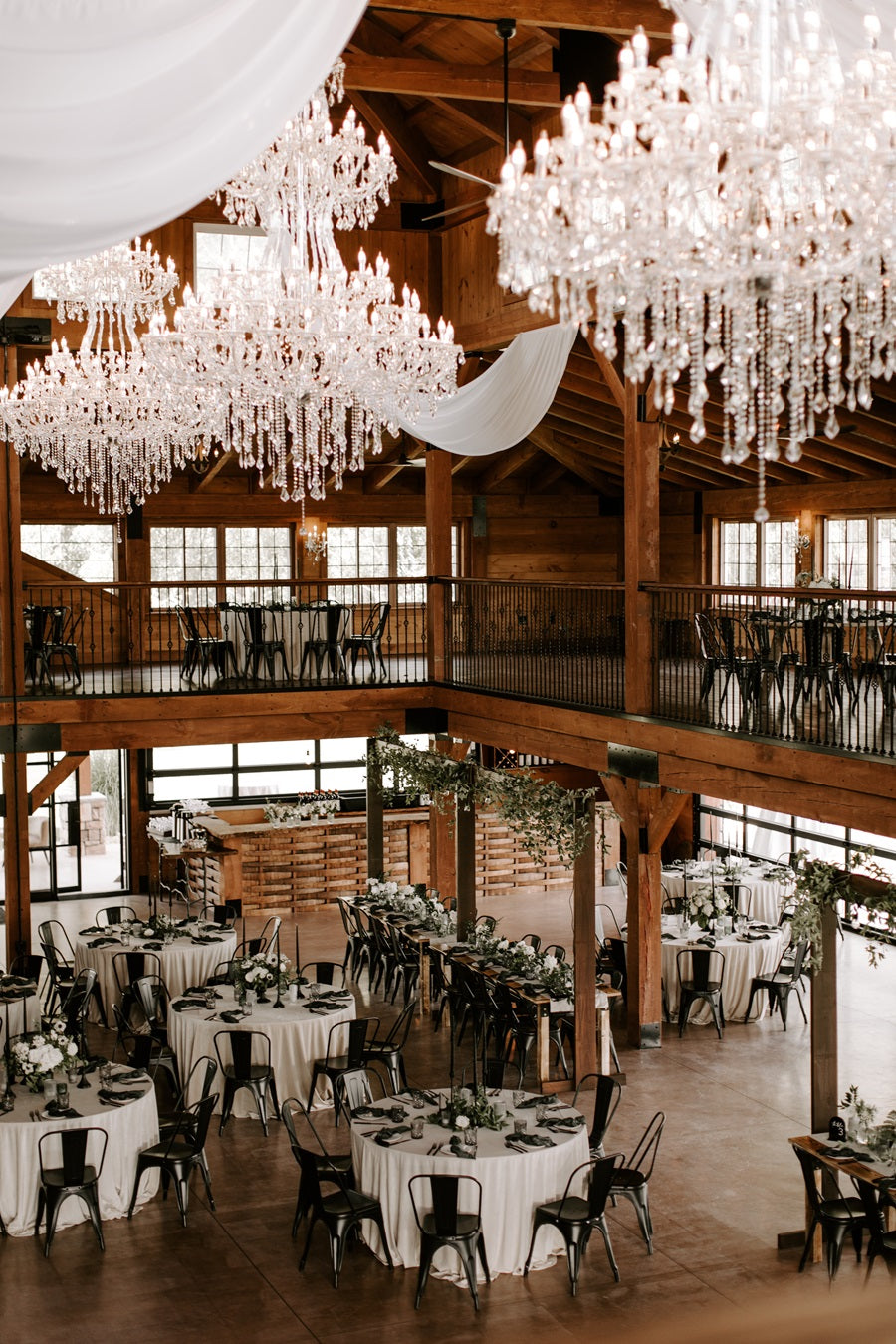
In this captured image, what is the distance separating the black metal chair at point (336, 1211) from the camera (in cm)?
870

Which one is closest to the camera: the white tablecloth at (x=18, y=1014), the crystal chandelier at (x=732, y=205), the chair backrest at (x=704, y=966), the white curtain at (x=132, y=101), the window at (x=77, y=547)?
the white curtain at (x=132, y=101)

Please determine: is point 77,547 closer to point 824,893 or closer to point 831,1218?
point 824,893

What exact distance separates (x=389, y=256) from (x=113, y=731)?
231 inches

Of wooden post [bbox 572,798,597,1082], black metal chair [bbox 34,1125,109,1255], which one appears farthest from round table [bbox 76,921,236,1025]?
black metal chair [bbox 34,1125,109,1255]

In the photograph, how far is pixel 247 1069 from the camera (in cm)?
1133

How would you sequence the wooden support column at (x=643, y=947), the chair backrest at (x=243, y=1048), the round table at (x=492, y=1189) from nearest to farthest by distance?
the round table at (x=492, y=1189)
the chair backrest at (x=243, y=1048)
the wooden support column at (x=643, y=947)

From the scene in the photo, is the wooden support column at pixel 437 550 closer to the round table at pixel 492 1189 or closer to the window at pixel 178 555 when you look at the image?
the window at pixel 178 555

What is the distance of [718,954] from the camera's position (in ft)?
46.6

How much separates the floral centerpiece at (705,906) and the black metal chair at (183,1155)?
6.61 m

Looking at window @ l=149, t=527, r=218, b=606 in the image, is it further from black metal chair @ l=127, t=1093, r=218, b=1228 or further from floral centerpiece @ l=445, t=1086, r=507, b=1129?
floral centerpiece @ l=445, t=1086, r=507, b=1129

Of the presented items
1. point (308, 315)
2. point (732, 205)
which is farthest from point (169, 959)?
point (732, 205)

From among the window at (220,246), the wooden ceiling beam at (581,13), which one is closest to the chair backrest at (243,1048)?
the wooden ceiling beam at (581,13)

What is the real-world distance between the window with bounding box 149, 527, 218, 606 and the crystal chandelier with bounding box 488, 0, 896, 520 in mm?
16184

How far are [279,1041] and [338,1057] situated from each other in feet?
1.69
